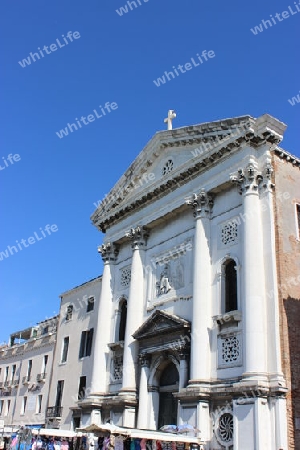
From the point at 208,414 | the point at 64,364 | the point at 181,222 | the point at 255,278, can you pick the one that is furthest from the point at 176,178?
the point at 64,364

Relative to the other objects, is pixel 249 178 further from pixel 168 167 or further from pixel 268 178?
pixel 168 167

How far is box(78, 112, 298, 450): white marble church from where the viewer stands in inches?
725

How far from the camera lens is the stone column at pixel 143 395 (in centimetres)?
2275

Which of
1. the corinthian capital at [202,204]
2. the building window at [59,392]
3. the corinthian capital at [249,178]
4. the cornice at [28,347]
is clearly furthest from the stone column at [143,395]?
the cornice at [28,347]

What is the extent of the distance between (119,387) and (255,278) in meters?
10.5

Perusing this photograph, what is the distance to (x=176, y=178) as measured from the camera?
82.9ft

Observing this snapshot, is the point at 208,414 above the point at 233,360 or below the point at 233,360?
below

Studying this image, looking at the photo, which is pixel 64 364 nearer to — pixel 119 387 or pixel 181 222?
pixel 119 387

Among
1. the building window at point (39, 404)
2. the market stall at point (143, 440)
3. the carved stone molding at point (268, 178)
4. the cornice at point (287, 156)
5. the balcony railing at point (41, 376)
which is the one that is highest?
the cornice at point (287, 156)

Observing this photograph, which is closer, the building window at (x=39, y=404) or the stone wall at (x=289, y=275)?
the stone wall at (x=289, y=275)

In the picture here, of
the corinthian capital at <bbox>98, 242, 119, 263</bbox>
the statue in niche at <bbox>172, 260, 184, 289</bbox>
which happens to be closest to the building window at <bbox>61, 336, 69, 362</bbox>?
the corinthian capital at <bbox>98, 242, 119, 263</bbox>

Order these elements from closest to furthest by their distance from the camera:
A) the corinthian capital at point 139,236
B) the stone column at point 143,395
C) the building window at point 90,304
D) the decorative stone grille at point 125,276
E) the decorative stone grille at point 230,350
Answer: the decorative stone grille at point 230,350, the stone column at point 143,395, the corinthian capital at point 139,236, the decorative stone grille at point 125,276, the building window at point 90,304

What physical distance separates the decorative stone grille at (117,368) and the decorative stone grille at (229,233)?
357 inches

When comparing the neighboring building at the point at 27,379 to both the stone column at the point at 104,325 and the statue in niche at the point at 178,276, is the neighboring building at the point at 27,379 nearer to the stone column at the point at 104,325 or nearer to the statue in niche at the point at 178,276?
the stone column at the point at 104,325
